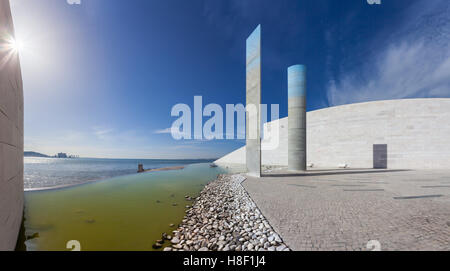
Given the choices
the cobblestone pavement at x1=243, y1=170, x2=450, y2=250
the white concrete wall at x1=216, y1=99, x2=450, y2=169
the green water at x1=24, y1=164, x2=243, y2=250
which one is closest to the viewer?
the cobblestone pavement at x1=243, y1=170, x2=450, y2=250

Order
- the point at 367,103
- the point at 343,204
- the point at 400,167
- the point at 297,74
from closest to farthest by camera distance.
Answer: the point at 343,204
the point at 297,74
the point at 400,167
the point at 367,103

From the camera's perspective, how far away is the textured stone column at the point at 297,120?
15.3 metres

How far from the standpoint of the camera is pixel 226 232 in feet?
13.6

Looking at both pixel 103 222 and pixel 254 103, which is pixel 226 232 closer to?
pixel 103 222

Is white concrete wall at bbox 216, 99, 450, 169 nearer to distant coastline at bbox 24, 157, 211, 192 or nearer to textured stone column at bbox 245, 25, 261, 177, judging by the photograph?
textured stone column at bbox 245, 25, 261, 177

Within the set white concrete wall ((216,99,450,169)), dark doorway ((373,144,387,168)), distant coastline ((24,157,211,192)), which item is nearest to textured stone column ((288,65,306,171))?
white concrete wall ((216,99,450,169))

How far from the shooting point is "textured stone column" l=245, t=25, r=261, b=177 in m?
12.5

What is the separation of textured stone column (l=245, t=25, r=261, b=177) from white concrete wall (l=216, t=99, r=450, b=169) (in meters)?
17.7

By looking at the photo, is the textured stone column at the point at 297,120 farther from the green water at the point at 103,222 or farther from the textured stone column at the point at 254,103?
the green water at the point at 103,222

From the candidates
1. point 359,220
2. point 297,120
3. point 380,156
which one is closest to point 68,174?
point 297,120

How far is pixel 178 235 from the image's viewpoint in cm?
438
